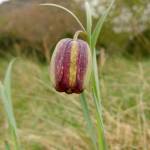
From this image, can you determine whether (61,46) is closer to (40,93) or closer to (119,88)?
(119,88)

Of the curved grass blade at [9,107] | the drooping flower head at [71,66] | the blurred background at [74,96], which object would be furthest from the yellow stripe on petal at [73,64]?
the blurred background at [74,96]

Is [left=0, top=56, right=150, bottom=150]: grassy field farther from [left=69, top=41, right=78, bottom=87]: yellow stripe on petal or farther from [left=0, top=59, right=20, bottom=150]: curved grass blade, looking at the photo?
[left=69, top=41, right=78, bottom=87]: yellow stripe on petal

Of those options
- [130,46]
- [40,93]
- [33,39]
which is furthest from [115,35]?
[40,93]

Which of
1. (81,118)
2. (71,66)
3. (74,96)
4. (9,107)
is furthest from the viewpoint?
(74,96)

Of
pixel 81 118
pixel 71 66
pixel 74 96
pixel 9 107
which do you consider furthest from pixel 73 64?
pixel 74 96

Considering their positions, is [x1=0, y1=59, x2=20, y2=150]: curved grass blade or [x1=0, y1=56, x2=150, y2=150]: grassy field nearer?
[x1=0, y1=59, x2=20, y2=150]: curved grass blade

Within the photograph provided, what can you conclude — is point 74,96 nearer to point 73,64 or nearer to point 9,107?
point 9,107

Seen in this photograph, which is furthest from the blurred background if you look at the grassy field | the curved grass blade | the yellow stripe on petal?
the yellow stripe on petal
